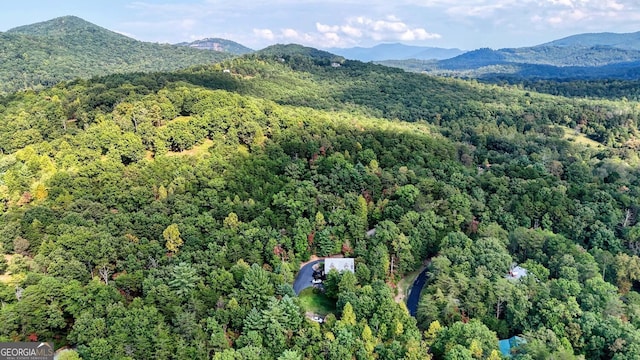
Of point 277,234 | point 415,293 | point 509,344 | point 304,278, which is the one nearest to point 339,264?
point 304,278

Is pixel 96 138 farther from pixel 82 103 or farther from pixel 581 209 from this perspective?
pixel 581 209

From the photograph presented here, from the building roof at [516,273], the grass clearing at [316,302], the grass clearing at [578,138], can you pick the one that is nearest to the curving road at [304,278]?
the grass clearing at [316,302]

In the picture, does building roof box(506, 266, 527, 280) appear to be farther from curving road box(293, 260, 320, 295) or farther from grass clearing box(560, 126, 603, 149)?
grass clearing box(560, 126, 603, 149)

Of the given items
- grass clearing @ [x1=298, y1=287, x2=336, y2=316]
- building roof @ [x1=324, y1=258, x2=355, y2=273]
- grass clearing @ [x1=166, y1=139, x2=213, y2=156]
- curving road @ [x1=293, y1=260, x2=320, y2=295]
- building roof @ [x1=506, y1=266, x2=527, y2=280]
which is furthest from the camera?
grass clearing @ [x1=166, y1=139, x2=213, y2=156]

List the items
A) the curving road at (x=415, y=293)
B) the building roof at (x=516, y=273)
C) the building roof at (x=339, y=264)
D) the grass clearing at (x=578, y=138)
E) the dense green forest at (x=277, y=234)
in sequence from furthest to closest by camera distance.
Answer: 1. the grass clearing at (x=578, y=138)
2. the building roof at (x=339, y=264)
3. the building roof at (x=516, y=273)
4. the curving road at (x=415, y=293)
5. the dense green forest at (x=277, y=234)

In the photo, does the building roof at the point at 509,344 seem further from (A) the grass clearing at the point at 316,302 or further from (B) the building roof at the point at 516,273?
(A) the grass clearing at the point at 316,302

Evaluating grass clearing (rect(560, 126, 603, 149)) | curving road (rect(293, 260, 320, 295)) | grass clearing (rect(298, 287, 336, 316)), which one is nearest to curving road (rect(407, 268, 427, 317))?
grass clearing (rect(298, 287, 336, 316))

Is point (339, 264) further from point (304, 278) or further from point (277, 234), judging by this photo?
point (277, 234)
